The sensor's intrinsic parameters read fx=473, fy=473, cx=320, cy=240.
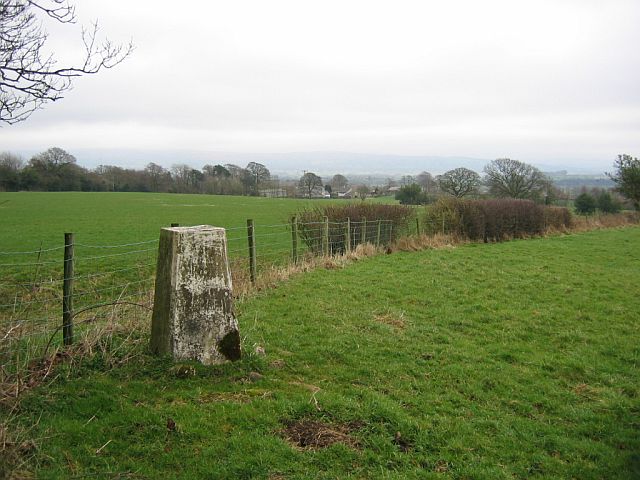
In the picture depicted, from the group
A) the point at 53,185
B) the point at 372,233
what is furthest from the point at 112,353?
the point at 53,185

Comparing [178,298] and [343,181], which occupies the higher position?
[343,181]

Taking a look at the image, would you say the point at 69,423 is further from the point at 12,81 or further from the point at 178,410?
the point at 12,81

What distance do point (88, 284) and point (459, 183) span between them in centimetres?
3386

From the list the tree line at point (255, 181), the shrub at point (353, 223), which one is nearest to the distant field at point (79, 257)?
the shrub at point (353, 223)

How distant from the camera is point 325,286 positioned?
1061cm

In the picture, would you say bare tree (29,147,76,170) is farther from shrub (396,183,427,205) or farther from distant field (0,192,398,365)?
shrub (396,183,427,205)

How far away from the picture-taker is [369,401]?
4.81 meters

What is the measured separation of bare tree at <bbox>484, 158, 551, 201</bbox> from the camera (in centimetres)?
4944

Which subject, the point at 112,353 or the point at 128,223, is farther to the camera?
the point at 128,223

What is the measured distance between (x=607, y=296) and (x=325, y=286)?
6.33 m

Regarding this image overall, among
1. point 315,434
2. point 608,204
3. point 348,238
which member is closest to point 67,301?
point 315,434

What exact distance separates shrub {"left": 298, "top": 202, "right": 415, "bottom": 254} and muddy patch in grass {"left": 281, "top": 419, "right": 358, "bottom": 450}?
34.9ft

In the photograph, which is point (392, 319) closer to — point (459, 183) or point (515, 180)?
Result: point (459, 183)

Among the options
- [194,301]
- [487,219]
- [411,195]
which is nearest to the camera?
[194,301]
